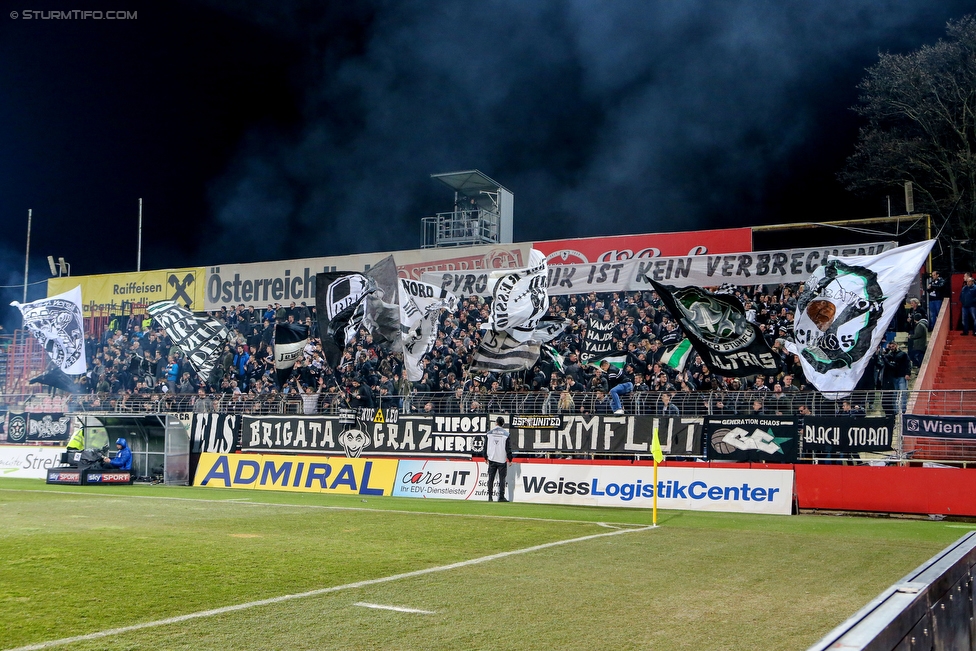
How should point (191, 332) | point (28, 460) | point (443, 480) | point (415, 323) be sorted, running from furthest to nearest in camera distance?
point (191, 332)
point (28, 460)
point (415, 323)
point (443, 480)

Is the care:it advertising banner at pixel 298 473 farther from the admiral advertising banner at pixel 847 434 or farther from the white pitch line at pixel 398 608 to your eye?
the white pitch line at pixel 398 608

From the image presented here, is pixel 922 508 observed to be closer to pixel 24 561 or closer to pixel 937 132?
pixel 24 561

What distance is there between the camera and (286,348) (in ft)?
98.6

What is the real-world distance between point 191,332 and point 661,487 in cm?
1982

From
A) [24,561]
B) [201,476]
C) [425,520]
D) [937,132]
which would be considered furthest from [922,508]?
[937,132]

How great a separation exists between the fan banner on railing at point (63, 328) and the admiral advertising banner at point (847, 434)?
24.1m

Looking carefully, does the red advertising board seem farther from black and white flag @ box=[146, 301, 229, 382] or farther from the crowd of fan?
black and white flag @ box=[146, 301, 229, 382]

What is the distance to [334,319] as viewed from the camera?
74.5 feet

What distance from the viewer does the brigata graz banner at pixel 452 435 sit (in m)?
22.0

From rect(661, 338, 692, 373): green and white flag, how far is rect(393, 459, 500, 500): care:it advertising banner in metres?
7.00

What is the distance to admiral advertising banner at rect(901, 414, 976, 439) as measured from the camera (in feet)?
60.7

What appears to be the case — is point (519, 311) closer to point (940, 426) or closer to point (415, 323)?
point (415, 323)

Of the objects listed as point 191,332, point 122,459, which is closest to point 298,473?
point 122,459

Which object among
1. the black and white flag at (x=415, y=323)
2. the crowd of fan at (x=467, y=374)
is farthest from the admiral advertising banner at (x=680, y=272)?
the black and white flag at (x=415, y=323)
